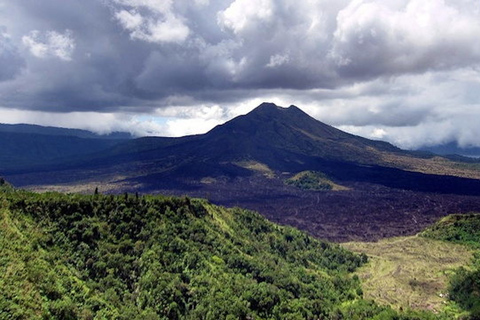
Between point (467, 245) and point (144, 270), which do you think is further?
point (467, 245)

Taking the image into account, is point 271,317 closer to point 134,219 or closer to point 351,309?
point 351,309

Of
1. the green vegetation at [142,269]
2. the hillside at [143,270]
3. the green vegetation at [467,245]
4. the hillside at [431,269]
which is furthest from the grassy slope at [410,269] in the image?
the green vegetation at [142,269]

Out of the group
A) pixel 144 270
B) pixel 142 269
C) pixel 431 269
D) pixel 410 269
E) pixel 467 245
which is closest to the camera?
pixel 144 270

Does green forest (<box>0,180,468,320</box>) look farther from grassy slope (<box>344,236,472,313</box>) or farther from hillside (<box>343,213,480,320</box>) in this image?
hillside (<box>343,213,480,320</box>)

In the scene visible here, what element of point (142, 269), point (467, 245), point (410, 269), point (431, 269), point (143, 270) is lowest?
point (410, 269)

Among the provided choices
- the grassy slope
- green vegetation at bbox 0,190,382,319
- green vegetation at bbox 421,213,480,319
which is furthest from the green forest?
green vegetation at bbox 421,213,480,319

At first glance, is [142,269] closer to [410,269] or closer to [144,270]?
[144,270]

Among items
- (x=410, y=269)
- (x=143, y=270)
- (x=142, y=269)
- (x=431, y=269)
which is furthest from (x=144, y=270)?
(x=431, y=269)
